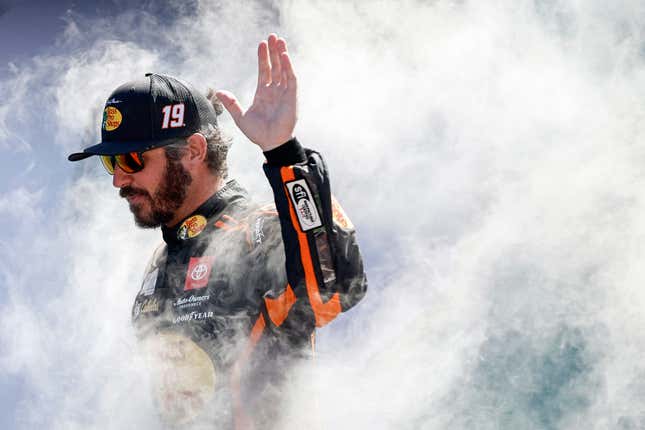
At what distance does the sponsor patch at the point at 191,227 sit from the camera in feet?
10.7

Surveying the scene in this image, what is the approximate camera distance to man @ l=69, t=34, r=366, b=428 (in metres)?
2.46

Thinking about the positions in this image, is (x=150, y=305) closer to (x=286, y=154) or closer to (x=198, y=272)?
(x=198, y=272)

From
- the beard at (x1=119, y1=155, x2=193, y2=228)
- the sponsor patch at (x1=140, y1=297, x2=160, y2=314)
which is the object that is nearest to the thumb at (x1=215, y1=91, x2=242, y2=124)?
the beard at (x1=119, y1=155, x2=193, y2=228)

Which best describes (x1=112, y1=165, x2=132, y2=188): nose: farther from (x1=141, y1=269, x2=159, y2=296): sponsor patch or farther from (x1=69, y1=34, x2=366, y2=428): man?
(x1=141, y1=269, x2=159, y2=296): sponsor patch

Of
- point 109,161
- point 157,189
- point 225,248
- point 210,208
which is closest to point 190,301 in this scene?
point 225,248

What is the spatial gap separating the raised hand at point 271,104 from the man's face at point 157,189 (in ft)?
2.35

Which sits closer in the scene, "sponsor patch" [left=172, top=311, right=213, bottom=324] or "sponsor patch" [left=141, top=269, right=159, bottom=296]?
"sponsor patch" [left=172, top=311, right=213, bottom=324]

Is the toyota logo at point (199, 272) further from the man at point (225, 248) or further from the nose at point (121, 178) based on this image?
the nose at point (121, 178)

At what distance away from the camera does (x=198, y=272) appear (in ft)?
9.98

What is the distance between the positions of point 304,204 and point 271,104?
1.53ft

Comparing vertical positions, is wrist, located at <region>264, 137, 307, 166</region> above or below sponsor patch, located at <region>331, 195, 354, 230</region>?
above

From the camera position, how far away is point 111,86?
7039mm

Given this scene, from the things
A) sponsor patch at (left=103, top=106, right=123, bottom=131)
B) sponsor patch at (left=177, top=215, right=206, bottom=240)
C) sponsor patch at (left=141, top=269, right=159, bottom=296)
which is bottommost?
sponsor patch at (left=141, top=269, right=159, bottom=296)

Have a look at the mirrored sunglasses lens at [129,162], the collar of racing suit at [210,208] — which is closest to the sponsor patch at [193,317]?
the collar of racing suit at [210,208]
